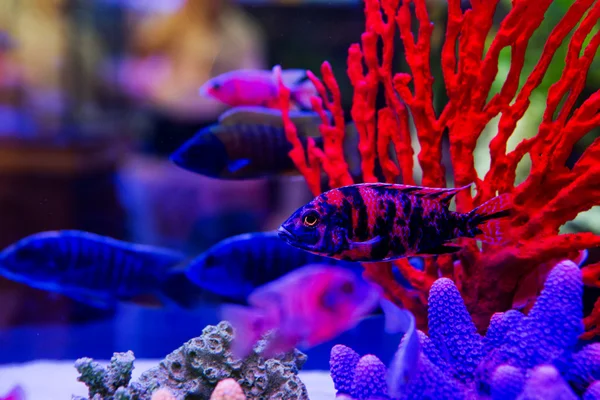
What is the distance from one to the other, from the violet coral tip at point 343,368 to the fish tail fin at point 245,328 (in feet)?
1.18

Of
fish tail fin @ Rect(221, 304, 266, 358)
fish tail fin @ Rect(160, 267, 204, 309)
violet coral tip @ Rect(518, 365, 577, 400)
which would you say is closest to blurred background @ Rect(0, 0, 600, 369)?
fish tail fin @ Rect(160, 267, 204, 309)

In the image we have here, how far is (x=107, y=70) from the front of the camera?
363 cm

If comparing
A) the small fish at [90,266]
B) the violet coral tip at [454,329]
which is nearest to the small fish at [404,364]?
the violet coral tip at [454,329]

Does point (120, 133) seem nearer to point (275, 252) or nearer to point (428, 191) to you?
point (275, 252)

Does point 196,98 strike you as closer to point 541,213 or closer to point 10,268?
point 10,268

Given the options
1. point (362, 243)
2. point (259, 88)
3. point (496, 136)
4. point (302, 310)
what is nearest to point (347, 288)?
point (302, 310)

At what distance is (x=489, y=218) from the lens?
5.24 feet

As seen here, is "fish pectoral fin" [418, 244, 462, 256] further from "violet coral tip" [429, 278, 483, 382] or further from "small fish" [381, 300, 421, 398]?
"small fish" [381, 300, 421, 398]

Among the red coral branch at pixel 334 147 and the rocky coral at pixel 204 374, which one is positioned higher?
the red coral branch at pixel 334 147

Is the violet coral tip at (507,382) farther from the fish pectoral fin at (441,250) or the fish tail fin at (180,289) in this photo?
the fish tail fin at (180,289)

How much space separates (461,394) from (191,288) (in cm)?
211

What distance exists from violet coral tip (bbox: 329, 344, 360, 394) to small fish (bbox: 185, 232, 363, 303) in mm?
1110

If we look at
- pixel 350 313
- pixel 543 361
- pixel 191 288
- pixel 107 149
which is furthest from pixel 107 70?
pixel 543 361

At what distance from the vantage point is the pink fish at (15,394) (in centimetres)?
196
